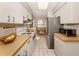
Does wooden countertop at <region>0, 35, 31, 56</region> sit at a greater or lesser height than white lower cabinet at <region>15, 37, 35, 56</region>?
greater

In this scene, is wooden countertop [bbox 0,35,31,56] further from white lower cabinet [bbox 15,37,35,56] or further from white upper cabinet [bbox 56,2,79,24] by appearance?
white upper cabinet [bbox 56,2,79,24]

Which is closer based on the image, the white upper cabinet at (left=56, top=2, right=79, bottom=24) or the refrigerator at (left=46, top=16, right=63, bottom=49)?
the white upper cabinet at (left=56, top=2, right=79, bottom=24)

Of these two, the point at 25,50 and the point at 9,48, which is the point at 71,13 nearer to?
the point at 25,50

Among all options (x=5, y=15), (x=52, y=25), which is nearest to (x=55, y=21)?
(x=52, y=25)

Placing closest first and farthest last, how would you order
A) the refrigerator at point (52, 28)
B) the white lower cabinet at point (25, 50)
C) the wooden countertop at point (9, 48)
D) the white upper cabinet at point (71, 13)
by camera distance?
the wooden countertop at point (9, 48), the white lower cabinet at point (25, 50), the white upper cabinet at point (71, 13), the refrigerator at point (52, 28)

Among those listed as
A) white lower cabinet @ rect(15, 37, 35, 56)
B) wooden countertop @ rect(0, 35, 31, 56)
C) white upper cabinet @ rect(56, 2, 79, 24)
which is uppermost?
white upper cabinet @ rect(56, 2, 79, 24)

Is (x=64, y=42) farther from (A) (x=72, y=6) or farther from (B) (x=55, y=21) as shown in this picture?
(B) (x=55, y=21)

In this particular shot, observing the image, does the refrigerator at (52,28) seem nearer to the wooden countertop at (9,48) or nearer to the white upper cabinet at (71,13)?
the white upper cabinet at (71,13)

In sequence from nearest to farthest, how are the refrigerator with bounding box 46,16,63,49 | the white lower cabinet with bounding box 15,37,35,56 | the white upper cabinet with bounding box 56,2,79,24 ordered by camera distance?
1. the white lower cabinet with bounding box 15,37,35,56
2. the white upper cabinet with bounding box 56,2,79,24
3. the refrigerator with bounding box 46,16,63,49

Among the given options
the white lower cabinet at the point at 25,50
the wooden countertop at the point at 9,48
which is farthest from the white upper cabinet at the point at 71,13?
the wooden countertop at the point at 9,48

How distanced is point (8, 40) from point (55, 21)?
284 centimetres

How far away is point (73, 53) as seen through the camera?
217 centimetres

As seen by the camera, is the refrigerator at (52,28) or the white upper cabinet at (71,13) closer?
the white upper cabinet at (71,13)

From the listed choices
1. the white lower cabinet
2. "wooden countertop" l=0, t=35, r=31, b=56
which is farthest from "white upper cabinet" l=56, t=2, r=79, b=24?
"wooden countertop" l=0, t=35, r=31, b=56
